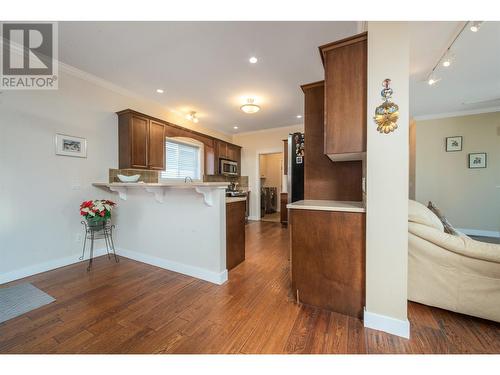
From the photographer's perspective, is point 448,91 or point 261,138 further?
point 261,138

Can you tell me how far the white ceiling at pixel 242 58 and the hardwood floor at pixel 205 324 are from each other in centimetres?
264

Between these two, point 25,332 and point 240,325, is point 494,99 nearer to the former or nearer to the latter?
point 240,325

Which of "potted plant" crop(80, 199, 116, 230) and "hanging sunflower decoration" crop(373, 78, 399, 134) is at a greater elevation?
"hanging sunflower decoration" crop(373, 78, 399, 134)

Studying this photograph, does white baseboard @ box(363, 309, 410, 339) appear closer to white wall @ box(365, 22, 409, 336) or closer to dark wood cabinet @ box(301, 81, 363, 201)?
white wall @ box(365, 22, 409, 336)

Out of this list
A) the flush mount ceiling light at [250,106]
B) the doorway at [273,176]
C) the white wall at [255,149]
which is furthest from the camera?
the doorway at [273,176]

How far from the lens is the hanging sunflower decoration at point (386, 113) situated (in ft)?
4.50

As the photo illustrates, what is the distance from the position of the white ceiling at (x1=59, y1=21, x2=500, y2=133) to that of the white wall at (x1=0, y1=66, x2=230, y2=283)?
528mm

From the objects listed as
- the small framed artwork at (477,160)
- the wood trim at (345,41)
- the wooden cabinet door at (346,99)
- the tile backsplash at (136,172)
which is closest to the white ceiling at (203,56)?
the wood trim at (345,41)

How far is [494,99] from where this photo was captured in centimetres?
367

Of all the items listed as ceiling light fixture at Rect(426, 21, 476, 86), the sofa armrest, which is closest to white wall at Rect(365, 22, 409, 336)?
the sofa armrest

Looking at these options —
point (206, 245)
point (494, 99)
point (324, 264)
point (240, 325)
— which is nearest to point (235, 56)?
point (206, 245)

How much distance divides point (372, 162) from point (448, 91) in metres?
3.50

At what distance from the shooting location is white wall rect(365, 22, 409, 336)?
1.36 metres

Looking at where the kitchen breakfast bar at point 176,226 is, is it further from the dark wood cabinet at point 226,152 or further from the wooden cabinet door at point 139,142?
the dark wood cabinet at point 226,152
